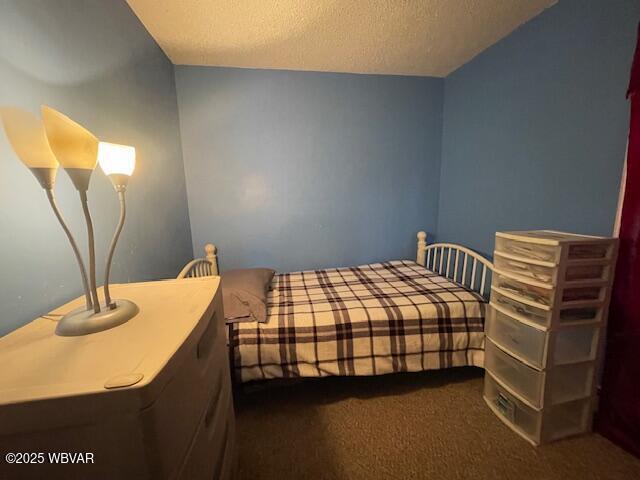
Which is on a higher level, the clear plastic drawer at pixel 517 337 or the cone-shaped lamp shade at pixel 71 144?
the cone-shaped lamp shade at pixel 71 144

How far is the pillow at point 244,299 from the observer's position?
1459 mm

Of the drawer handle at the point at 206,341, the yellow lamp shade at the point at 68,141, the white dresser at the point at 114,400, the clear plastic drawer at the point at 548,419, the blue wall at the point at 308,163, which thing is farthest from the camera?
the blue wall at the point at 308,163

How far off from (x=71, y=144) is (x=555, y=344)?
1922mm

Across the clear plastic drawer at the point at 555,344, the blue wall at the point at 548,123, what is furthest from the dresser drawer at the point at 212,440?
the blue wall at the point at 548,123

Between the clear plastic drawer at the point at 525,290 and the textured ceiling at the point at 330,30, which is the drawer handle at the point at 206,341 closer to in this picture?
the clear plastic drawer at the point at 525,290

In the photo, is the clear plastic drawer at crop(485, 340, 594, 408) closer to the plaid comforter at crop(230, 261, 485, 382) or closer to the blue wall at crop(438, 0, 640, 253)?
the plaid comforter at crop(230, 261, 485, 382)

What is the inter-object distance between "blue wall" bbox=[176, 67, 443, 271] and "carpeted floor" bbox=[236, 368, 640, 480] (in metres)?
1.19

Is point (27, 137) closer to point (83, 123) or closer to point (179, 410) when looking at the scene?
point (83, 123)

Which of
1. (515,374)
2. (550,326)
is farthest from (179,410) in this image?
(515,374)

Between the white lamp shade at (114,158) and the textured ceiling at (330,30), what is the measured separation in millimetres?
1247

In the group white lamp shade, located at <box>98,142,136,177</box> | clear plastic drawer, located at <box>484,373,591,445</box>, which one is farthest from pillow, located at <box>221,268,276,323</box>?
clear plastic drawer, located at <box>484,373,591,445</box>

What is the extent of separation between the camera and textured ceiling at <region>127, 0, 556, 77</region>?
1452 mm

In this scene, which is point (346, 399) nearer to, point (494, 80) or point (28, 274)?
point (28, 274)

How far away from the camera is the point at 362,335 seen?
4.77ft
